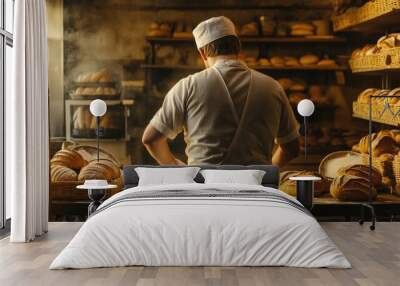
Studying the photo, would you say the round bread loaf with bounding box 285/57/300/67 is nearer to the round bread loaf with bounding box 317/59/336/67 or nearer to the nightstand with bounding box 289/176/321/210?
the round bread loaf with bounding box 317/59/336/67

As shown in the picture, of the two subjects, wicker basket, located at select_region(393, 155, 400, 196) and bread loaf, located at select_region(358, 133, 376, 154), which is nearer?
wicker basket, located at select_region(393, 155, 400, 196)

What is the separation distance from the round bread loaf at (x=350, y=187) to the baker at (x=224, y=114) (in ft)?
1.84

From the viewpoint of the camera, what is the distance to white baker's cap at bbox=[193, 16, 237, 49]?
7.17 metres

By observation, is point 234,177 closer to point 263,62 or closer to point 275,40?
point 263,62

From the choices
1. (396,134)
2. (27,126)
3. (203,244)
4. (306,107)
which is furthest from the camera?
(396,134)

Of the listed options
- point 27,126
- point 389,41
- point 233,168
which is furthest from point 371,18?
point 27,126

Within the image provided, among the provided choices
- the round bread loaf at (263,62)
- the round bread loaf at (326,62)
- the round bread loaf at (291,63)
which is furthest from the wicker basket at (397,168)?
the round bread loaf at (263,62)

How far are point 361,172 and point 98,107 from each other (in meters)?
2.91

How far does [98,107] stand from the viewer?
7.10 m

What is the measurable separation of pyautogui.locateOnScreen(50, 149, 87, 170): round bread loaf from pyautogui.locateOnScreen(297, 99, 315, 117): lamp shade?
94.5 inches

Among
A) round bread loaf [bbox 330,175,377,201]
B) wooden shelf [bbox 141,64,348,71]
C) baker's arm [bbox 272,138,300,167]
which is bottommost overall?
round bread loaf [bbox 330,175,377,201]

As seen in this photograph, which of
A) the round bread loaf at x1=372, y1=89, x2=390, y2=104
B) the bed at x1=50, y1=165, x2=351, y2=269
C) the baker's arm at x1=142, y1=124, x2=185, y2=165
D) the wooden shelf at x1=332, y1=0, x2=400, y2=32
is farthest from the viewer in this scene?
the baker's arm at x1=142, y1=124, x2=185, y2=165

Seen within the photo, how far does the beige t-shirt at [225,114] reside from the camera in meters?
6.93

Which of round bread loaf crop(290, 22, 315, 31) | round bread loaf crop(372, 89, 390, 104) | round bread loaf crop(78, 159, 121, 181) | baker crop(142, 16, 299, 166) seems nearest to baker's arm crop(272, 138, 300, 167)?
baker crop(142, 16, 299, 166)
